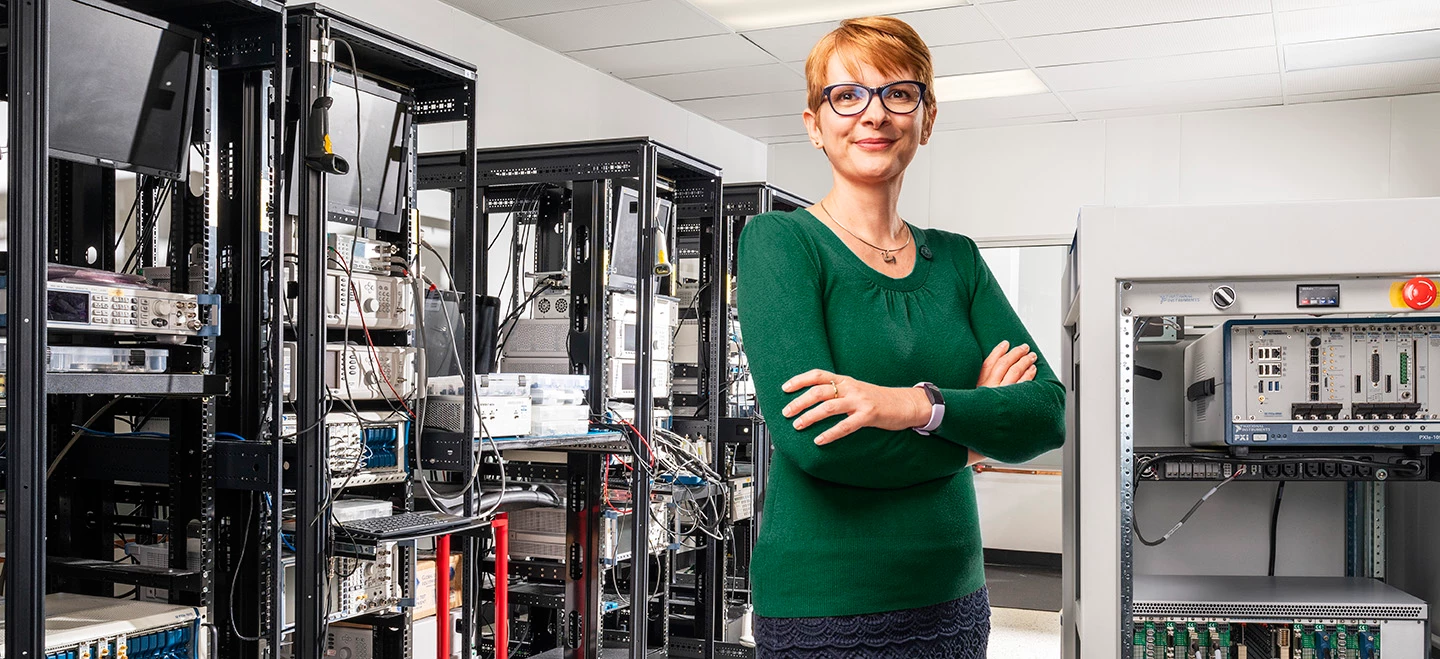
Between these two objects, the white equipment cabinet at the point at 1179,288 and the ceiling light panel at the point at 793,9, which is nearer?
the white equipment cabinet at the point at 1179,288

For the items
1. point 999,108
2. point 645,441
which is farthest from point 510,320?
point 999,108

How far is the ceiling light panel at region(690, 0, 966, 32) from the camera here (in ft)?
16.2

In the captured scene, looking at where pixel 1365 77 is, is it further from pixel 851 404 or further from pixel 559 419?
pixel 851 404

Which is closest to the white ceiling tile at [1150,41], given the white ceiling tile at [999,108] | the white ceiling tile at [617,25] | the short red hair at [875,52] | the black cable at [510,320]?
the white ceiling tile at [999,108]

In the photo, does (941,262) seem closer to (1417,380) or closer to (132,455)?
(1417,380)

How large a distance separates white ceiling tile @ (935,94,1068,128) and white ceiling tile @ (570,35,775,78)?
58.4 inches

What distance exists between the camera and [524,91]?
17.6 ft

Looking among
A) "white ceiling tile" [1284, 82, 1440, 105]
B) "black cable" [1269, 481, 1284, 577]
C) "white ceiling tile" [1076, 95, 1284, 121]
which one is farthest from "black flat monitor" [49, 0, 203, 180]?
"white ceiling tile" [1284, 82, 1440, 105]

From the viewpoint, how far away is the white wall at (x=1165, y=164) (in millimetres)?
6363

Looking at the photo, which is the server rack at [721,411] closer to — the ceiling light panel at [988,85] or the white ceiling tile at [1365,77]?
the ceiling light panel at [988,85]

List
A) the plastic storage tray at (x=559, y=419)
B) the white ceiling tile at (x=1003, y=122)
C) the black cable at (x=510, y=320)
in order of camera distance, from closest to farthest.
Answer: the plastic storage tray at (x=559, y=419) → the black cable at (x=510, y=320) → the white ceiling tile at (x=1003, y=122)

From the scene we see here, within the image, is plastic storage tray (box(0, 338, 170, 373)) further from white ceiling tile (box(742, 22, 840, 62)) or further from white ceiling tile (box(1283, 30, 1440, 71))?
white ceiling tile (box(1283, 30, 1440, 71))

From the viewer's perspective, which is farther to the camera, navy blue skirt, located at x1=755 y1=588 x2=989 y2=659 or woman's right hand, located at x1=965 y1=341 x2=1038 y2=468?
woman's right hand, located at x1=965 y1=341 x2=1038 y2=468

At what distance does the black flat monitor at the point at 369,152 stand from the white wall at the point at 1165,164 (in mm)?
4537
